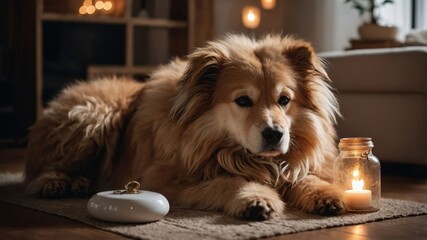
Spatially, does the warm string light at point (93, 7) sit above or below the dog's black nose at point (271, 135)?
above

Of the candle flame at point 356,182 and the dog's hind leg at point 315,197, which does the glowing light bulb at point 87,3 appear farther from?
the candle flame at point 356,182

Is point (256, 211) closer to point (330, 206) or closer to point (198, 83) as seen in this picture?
point (330, 206)

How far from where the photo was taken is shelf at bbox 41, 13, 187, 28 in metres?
5.16

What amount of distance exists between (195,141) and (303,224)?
0.59m

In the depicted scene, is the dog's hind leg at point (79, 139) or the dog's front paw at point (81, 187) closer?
the dog's front paw at point (81, 187)

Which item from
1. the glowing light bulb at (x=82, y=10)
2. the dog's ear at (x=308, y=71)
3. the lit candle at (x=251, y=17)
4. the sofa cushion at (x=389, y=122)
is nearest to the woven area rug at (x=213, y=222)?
the dog's ear at (x=308, y=71)

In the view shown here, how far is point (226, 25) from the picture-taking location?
6.27 metres

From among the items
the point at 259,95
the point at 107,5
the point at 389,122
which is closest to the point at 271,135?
the point at 259,95

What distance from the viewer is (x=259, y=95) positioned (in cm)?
239

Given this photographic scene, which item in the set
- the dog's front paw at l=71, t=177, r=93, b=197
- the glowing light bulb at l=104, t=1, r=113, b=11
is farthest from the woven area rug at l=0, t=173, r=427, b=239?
the glowing light bulb at l=104, t=1, r=113, b=11

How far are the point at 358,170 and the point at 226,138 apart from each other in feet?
1.54

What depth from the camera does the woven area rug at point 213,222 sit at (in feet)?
6.29

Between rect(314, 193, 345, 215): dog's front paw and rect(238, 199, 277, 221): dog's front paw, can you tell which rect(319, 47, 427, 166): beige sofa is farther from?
rect(238, 199, 277, 221): dog's front paw

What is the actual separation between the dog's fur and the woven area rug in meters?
0.07
